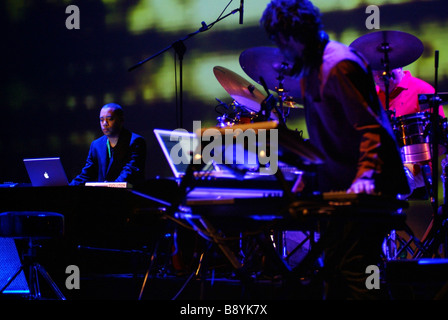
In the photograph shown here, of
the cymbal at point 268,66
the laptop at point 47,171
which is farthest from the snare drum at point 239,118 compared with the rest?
the laptop at point 47,171

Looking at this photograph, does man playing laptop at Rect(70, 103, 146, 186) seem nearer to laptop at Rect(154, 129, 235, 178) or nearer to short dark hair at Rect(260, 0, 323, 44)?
laptop at Rect(154, 129, 235, 178)

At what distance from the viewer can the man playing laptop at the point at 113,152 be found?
5.11 m

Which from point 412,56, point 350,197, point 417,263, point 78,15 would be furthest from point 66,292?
point 78,15

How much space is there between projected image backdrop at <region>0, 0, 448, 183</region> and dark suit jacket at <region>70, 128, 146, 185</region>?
25.5 inches

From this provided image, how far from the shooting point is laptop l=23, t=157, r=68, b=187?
3957 mm

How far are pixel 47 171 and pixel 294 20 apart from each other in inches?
96.5

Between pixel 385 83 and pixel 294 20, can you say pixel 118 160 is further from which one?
pixel 294 20

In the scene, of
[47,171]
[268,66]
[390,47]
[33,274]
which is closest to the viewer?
[33,274]

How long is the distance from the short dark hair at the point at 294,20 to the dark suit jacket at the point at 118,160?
9.36ft

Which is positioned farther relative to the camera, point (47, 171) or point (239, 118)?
point (239, 118)

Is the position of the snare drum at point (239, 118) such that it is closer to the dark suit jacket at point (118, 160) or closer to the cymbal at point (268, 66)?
the cymbal at point (268, 66)

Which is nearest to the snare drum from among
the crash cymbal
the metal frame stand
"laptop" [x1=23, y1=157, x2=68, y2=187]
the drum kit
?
the drum kit

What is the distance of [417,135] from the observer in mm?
4047

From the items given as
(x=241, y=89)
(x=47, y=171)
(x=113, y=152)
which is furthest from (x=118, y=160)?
(x=241, y=89)
